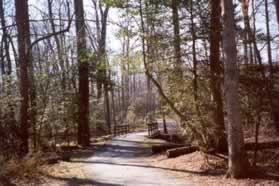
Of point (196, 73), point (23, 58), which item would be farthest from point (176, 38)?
point (23, 58)

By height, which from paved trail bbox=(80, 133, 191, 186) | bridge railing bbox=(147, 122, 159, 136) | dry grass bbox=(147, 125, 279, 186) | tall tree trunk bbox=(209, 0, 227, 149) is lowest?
paved trail bbox=(80, 133, 191, 186)

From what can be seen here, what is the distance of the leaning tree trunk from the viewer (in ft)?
34.8

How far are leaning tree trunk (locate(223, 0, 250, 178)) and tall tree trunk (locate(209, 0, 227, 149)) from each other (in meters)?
2.78

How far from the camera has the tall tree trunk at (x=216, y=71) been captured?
13.7 m

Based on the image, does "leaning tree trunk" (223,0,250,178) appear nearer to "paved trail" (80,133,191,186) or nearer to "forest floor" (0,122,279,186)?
"forest floor" (0,122,279,186)

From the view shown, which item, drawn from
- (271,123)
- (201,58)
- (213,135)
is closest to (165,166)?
(213,135)

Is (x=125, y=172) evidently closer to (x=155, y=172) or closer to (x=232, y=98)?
(x=155, y=172)

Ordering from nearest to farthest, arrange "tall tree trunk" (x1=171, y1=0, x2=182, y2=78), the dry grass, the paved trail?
1. the dry grass
2. the paved trail
3. "tall tree trunk" (x1=171, y1=0, x2=182, y2=78)

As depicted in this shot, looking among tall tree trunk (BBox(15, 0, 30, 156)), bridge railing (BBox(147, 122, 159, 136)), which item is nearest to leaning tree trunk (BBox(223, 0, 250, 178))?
tall tree trunk (BBox(15, 0, 30, 156))

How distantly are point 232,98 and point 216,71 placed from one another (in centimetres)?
313

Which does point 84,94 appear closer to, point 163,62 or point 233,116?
point 163,62

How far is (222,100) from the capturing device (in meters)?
14.0

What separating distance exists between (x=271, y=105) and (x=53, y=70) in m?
13.8

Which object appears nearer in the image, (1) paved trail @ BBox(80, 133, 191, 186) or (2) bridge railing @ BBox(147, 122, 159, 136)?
(1) paved trail @ BBox(80, 133, 191, 186)
